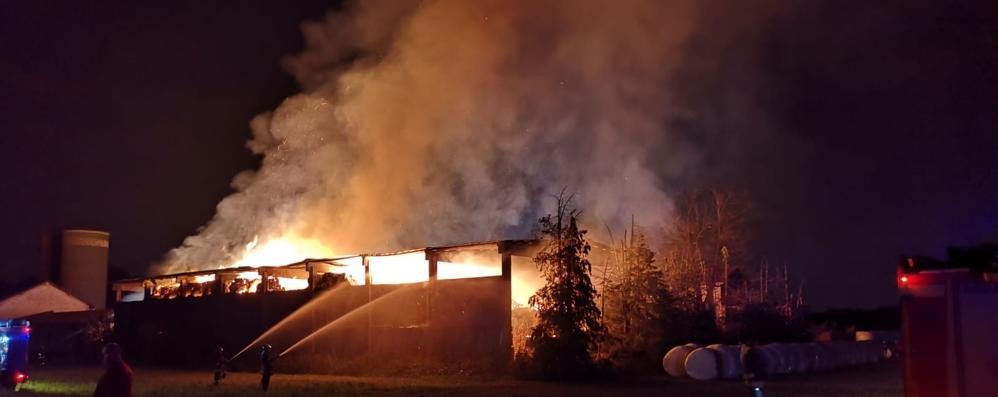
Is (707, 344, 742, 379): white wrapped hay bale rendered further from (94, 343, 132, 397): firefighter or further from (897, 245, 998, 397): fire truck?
(94, 343, 132, 397): firefighter

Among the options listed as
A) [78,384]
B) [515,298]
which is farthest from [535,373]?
[78,384]

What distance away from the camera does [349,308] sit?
123 ft

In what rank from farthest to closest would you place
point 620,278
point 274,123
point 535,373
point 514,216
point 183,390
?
1. point 274,123
2. point 514,216
3. point 620,278
4. point 535,373
5. point 183,390

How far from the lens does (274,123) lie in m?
52.4

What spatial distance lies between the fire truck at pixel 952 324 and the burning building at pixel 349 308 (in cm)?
2010

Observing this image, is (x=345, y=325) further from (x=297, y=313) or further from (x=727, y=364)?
(x=727, y=364)

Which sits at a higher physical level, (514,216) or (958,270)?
(514,216)

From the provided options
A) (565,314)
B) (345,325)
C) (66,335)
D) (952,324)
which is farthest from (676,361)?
Result: (66,335)

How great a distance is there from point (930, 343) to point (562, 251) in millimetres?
17832

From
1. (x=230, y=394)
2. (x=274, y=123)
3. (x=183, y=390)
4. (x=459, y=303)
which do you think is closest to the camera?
(x=230, y=394)

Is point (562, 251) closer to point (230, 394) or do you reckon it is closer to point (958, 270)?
point (230, 394)

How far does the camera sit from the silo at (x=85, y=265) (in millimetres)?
76000

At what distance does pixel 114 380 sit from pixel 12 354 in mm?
16956

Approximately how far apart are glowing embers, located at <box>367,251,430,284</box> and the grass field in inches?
302
